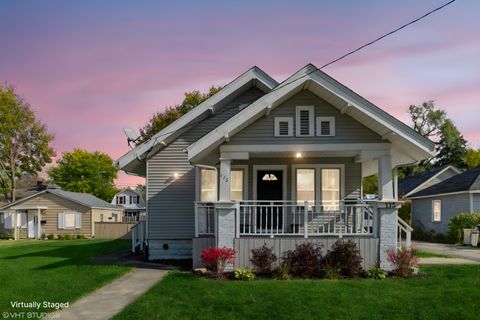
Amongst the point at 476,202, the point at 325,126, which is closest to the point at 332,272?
the point at 325,126

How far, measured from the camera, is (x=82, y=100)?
2088 cm

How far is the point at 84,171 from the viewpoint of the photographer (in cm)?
7269

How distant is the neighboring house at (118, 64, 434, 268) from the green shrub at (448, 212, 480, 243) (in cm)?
1085

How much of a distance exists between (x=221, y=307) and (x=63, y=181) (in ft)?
233

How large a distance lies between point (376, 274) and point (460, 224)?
1524 cm

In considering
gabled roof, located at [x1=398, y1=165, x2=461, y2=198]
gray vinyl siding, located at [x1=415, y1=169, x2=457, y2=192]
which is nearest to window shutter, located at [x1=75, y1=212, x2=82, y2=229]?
gabled roof, located at [x1=398, y1=165, x2=461, y2=198]

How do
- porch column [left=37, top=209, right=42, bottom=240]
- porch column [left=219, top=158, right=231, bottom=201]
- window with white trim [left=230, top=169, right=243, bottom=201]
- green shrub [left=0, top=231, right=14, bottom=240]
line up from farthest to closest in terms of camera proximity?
green shrub [left=0, top=231, right=14, bottom=240] → porch column [left=37, top=209, right=42, bottom=240] → window with white trim [left=230, top=169, right=243, bottom=201] → porch column [left=219, top=158, right=231, bottom=201]

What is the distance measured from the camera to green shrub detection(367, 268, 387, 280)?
37.6ft

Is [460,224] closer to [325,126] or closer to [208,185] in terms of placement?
[325,126]

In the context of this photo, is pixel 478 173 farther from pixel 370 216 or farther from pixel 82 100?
pixel 82 100

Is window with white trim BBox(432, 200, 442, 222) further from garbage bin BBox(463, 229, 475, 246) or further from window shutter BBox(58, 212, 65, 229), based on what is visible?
window shutter BBox(58, 212, 65, 229)

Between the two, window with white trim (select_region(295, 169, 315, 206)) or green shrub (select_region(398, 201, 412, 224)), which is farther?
green shrub (select_region(398, 201, 412, 224))

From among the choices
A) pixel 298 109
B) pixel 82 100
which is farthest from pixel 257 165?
pixel 82 100

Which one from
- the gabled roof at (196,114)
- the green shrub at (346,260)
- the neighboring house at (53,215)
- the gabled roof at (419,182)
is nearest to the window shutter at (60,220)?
the neighboring house at (53,215)
